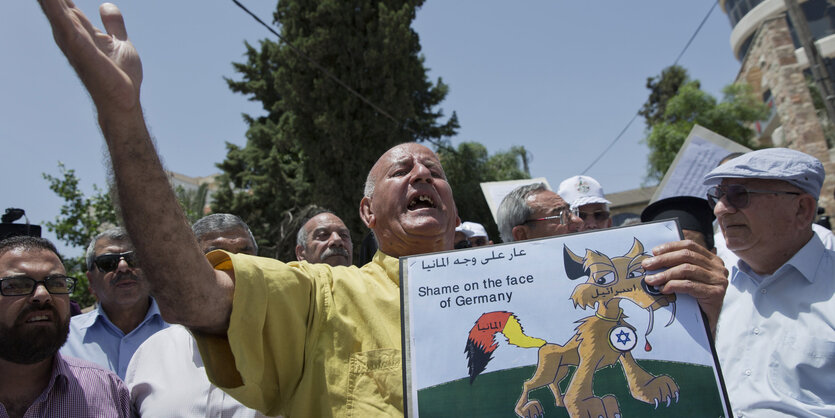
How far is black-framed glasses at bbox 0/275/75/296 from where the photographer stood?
2717 mm

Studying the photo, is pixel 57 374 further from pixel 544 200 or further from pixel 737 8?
pixel 737 8

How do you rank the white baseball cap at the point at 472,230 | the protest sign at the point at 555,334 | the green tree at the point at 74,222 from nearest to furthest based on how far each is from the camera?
the protest sign at the point at 555,334, the white baseball cap at the point at 472,230, the green tree at the point at 74,222

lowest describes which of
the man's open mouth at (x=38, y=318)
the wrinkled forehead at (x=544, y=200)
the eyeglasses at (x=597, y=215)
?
the man's open mouth at (x=38, y=318)

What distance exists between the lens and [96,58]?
1418 millimetres

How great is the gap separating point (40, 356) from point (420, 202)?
6.06 ft

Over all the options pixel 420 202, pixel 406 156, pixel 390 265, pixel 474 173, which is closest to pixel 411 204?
pixel 420 202

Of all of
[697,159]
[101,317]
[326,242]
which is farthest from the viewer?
[697,159]

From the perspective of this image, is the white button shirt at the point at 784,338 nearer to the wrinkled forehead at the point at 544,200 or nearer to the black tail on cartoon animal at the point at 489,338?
the wrinkled forehead at the point at 544,200

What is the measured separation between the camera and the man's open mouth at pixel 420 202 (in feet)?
8.20

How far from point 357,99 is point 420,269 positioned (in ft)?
56.0

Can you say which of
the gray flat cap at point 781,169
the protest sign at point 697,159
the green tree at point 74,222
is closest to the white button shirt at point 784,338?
the gray flat cap at point 781,169

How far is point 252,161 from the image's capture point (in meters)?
23.2

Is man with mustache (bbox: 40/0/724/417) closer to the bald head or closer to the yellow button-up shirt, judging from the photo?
the yellow button-up shirt

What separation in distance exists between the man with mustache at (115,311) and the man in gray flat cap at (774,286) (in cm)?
339
